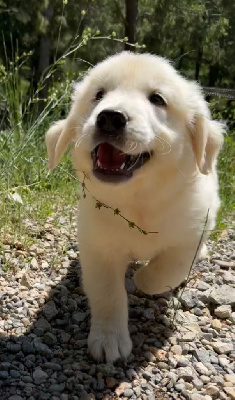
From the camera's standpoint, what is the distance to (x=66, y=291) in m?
2.73

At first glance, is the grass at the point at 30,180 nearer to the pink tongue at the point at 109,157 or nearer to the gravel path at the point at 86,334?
the gravel path at the point at 86,334

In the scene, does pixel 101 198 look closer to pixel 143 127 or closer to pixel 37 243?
pixel 143 127

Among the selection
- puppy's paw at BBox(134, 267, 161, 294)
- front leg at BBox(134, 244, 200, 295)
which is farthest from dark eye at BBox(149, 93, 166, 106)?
puppy's paw at BBox(134, 267, 161, 294)

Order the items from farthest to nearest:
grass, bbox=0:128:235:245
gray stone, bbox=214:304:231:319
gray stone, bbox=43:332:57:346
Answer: grass, bbox=0:128:235:245, gray stone, bbox=214:304:231:319, gray stone, bbox=43:332:57:346

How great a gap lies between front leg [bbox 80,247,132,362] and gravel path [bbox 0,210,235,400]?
0.07m

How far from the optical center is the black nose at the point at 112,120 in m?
1.99

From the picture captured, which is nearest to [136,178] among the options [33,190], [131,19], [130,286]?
[130,286]

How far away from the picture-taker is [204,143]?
7.95 feet

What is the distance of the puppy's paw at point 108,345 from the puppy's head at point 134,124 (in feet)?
2.14

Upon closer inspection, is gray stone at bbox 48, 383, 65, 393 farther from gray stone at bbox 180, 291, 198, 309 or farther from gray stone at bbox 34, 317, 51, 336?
gray stone at bbox 180, 291, 198, 309

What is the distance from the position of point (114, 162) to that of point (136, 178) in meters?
0.11

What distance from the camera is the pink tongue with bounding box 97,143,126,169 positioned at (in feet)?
7.09

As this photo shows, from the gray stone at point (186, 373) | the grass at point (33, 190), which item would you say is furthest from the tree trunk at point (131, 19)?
the gray stone at point (186, 373)

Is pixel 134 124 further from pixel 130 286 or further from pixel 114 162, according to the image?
pixel 130 286
